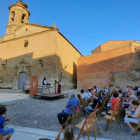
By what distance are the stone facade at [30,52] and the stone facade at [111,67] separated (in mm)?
3175

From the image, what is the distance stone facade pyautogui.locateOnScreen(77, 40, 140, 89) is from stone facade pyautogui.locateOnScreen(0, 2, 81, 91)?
3175 millimetres

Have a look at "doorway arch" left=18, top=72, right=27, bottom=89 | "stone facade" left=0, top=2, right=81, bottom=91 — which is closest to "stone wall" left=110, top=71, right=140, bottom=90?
"stone facade" left=0, top=2, right=81, bottom=91

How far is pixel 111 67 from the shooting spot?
47.9ft

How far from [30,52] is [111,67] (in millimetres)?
11956

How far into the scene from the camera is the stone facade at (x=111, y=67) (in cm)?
1308

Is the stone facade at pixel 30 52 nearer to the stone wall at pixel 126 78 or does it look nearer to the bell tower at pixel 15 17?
the bell tower at pixel 15 17

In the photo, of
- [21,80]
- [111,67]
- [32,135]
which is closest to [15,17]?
[21,80]

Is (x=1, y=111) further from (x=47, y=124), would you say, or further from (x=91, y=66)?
(x=91, y=66)

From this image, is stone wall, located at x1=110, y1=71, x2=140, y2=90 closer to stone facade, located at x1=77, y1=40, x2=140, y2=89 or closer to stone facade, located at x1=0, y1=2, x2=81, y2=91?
stone facade, located at x1=77, y1=40, x2=140, y2=89

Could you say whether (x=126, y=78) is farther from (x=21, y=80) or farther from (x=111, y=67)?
(x=21, y=80)

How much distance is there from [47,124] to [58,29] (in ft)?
44.5

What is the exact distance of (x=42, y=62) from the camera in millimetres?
14617

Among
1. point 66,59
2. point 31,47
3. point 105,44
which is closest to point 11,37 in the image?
point 31,47

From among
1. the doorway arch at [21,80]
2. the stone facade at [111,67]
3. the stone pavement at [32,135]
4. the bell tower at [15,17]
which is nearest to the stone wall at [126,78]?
the stone facade at [111,67]
